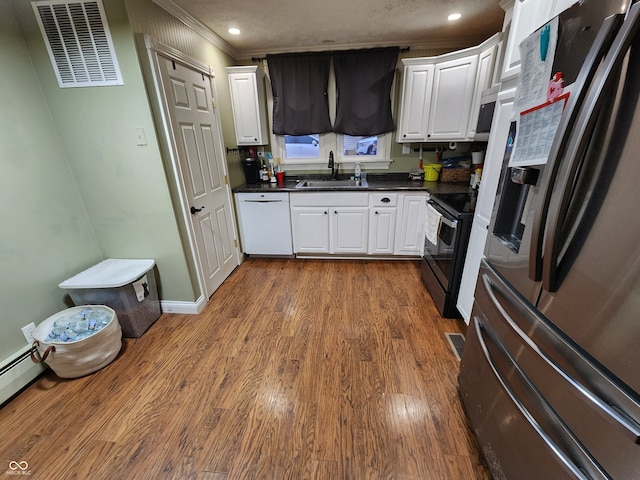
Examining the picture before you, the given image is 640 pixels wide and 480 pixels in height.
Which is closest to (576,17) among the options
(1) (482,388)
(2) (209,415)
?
(1) (482,388)

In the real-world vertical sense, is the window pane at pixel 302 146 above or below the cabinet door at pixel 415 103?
below

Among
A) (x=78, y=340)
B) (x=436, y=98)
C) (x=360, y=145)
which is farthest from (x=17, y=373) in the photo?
(x=436, y=98)

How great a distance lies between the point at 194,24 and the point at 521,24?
93.4 inches

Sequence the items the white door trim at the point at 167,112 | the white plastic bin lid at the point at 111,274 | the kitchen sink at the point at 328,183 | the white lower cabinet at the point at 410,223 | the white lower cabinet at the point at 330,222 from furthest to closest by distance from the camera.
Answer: the kitchen sink at the point at 328,183 < the white lower cabinet at the point at 330,222 < the white lower cabinet at the point at 410,223 < the white plastic bin lid at the point at 111,274 < the white door trim at the point at 167,112

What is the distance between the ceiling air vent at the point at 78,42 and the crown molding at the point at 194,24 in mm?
425

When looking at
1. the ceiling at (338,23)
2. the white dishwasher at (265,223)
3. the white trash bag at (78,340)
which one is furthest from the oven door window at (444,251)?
the white trash bag at (78,340)

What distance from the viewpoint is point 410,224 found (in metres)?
2.91

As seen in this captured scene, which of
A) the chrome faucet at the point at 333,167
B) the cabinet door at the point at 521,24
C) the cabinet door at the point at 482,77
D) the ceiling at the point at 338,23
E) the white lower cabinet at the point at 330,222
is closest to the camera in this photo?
the cabinet door at the point at 521,24

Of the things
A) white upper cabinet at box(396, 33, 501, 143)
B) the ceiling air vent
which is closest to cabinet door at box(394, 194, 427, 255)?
white upper cabinet at box(396, 33, 501, 143)

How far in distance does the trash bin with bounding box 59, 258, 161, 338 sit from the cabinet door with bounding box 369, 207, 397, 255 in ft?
7.09

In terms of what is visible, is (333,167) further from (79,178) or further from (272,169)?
(79,178)

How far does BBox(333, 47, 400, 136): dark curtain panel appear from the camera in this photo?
114 inches

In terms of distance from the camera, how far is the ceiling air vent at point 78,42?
1.58m

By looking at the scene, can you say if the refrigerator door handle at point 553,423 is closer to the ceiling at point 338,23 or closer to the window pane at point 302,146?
the ceiling at point 338,23
